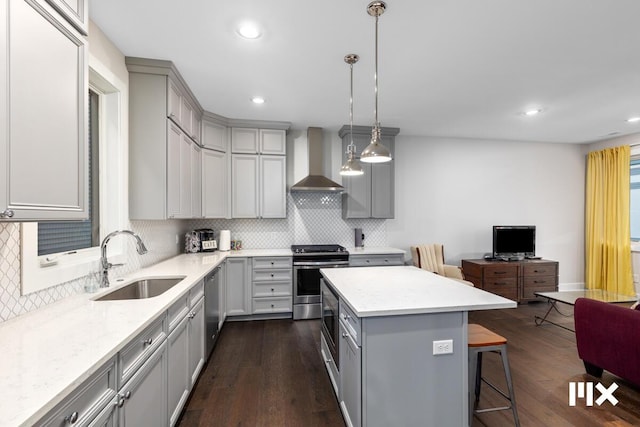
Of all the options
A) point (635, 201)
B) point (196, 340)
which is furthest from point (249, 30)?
point (635, 201)

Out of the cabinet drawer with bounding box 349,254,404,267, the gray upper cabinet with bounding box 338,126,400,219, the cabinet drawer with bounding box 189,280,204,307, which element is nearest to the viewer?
the cabinet drawer with bounding box 189,280,204,307

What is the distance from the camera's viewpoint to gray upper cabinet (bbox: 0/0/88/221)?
0.99 m

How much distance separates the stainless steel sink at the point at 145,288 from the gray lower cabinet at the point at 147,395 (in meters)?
0.68

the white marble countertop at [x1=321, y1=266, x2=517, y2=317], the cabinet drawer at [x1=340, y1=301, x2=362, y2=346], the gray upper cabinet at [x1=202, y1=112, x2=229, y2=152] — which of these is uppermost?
the gray upper cabinet at [x1=202, y1=112, x2=229, y2=152]

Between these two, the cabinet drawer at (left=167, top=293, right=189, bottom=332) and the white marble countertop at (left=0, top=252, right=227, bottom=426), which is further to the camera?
the cabinet drawer at (left=167, top=293, right=189, bottom=332)

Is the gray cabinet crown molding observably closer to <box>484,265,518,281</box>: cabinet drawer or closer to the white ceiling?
the white ceiling

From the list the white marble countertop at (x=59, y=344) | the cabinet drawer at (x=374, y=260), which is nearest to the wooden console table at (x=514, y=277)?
the cabinet drawer at (x=374, y=260)

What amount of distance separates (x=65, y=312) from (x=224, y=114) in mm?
2972

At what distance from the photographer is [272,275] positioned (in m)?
3.93

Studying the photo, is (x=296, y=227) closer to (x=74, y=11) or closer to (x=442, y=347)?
(x=442, y=347)

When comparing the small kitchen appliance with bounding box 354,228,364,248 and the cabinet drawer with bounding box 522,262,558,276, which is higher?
the small kitchen appliance with bounding box 354,228,364,248

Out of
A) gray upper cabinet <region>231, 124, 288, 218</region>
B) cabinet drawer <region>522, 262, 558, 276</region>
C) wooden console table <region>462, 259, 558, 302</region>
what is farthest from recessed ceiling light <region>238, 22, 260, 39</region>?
cabinet drawer <region>522, 262, 558, 276</region>

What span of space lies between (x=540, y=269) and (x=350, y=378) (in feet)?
14.6

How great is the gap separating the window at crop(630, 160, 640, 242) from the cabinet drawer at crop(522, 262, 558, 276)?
5.18 feet
